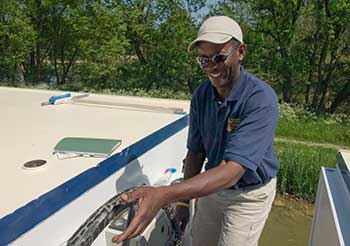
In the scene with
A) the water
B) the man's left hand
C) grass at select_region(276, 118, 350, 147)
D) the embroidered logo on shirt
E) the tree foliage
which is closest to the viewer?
the man's left hand

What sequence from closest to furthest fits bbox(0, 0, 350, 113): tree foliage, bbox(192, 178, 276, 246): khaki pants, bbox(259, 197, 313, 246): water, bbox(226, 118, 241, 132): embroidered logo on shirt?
bbox(226, 118, 241, 132): embroidered logo on shirt < bbox(192, 178, 276, 246): khaki pants < bbox(259, 197, 313, 246): water < bbox(0, 0, 350, 113): tree foliage

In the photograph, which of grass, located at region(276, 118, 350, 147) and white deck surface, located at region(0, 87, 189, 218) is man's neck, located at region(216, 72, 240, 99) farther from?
grass, located at region(276, 118, 350, 147)

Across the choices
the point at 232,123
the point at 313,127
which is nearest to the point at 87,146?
the point at 232,123

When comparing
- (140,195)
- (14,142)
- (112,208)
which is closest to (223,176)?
(140,195)

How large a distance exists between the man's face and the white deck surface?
69cm

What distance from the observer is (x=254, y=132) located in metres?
1.19

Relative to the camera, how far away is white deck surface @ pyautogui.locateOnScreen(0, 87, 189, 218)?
135 cm

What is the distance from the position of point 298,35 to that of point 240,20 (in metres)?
1.72

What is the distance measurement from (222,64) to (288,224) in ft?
11.1

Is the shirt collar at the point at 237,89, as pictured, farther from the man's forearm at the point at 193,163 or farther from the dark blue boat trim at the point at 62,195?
the dark blue boat trim at the point at 62,195

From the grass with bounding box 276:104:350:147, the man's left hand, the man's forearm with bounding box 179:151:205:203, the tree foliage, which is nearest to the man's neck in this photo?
the man's forearm with bounding box 179:151:205:203

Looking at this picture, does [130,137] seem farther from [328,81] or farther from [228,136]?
[328,81]

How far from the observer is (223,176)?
1.09m

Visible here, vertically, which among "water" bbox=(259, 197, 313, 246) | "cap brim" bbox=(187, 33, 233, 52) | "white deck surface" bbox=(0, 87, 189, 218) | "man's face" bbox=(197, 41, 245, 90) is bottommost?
"water" bbox=(259, 197, 313, 246)
